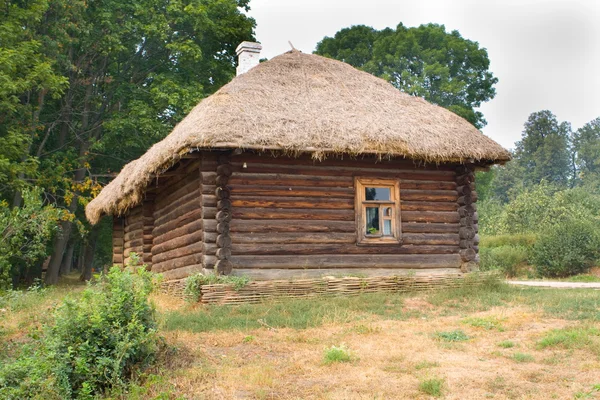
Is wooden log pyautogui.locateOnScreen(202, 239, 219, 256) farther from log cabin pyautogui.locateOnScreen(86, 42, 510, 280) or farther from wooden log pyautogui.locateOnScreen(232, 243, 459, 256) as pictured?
wooden log pyautogui.locateOnScreen(232, 243, 459, 256)

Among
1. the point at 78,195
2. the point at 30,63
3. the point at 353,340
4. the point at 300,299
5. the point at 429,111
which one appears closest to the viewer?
the point at 353,340

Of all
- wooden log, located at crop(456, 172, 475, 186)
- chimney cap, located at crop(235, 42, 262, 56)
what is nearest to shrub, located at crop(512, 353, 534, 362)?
wooden log, located at crop(456, 172, 475, 186)

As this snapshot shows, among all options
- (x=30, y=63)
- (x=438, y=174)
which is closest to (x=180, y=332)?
(x=438, y=174)

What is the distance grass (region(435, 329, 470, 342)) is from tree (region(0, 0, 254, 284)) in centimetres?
1466

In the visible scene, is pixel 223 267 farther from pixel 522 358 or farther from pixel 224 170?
pixel 522 358

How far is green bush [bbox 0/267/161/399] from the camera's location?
22.7 ft

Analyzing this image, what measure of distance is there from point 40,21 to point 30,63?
2.16 meters

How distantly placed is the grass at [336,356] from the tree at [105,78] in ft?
49.2

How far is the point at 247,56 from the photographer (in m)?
17.4

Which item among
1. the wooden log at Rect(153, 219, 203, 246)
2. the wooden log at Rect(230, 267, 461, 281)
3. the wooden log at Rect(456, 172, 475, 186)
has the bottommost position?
the wooden log at Rect(230, 267, 461, 281)

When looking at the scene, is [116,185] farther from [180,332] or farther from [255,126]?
[180,332]

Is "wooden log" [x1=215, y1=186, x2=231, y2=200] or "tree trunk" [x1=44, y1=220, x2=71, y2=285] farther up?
"wooden log" [x1=215, y1=186, x2=231, y2=200]

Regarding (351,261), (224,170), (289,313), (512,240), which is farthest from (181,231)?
(512,240)

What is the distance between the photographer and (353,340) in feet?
29.9
